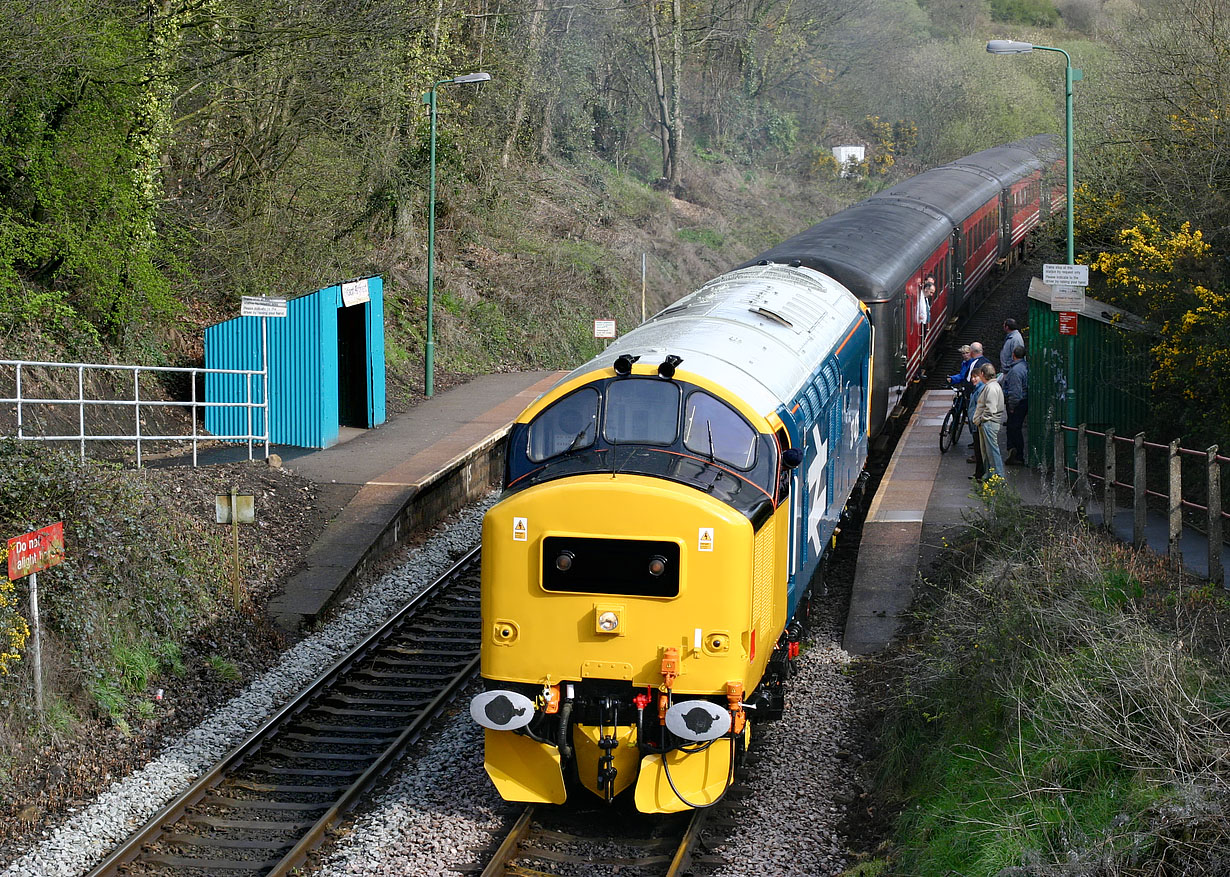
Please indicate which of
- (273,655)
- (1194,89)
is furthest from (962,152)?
(273,655)

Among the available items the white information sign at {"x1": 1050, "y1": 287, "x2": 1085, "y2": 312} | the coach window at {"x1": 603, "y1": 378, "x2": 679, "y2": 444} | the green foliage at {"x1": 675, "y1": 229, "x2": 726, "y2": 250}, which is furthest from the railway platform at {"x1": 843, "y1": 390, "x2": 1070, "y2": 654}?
the green foliage at {"x1": 675, "y1": 229, "x2": 726, "y2": 250}

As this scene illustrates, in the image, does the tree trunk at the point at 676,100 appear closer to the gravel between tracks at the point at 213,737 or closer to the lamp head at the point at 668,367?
the gravel between tracks at the point at 213,737

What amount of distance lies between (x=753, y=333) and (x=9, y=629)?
255 inches

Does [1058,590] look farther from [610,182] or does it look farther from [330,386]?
[610,182]

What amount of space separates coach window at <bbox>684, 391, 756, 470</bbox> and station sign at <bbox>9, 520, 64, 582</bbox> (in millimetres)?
5338

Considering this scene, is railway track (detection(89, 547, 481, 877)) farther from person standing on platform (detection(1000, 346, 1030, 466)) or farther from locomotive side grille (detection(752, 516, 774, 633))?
person standing on platform (detection(1000, 346, 1030, 466))

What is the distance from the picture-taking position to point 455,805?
9.13 meters

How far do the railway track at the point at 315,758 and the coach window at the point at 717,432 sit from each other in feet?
12.2

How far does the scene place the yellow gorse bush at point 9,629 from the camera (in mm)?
9773

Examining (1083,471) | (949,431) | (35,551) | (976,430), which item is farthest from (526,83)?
(35,551)

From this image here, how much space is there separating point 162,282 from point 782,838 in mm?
15019

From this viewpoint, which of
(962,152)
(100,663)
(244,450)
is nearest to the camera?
(100,663)

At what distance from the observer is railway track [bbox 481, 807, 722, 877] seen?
8117mm

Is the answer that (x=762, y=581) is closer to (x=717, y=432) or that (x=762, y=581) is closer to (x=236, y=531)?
(x=717, y=432)
